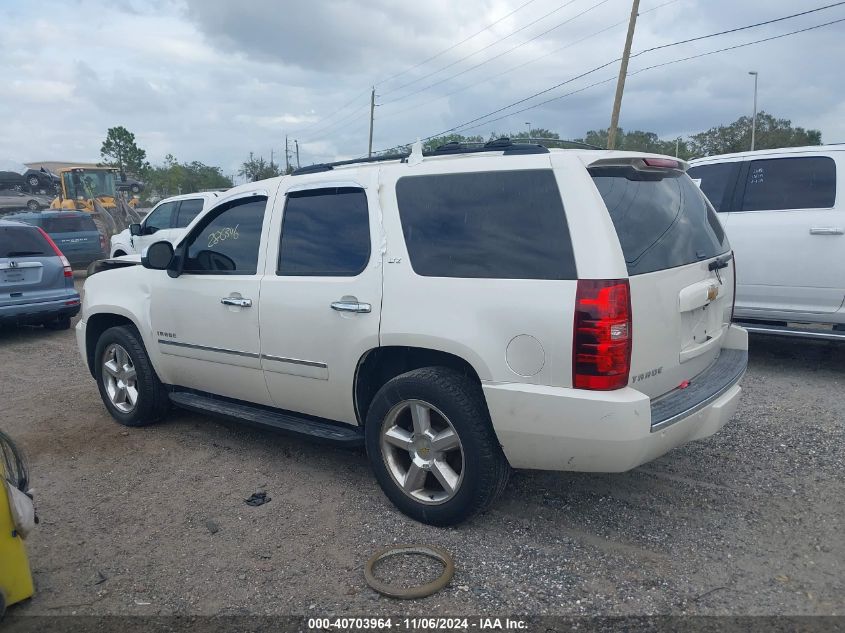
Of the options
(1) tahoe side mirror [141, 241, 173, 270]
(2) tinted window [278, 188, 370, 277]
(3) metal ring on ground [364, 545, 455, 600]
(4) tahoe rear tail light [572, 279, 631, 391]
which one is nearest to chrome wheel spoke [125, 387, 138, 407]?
(1) tahoe side mirror [141, 241, 173, 270]

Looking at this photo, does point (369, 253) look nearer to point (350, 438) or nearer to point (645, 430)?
point (350, 438)

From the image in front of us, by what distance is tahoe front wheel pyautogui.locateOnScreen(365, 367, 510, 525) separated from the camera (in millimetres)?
3307

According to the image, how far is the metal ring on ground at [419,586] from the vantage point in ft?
Result: 9.71

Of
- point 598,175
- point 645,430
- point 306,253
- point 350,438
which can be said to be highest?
point 598,175

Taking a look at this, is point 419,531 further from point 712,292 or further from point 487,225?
point 712,292

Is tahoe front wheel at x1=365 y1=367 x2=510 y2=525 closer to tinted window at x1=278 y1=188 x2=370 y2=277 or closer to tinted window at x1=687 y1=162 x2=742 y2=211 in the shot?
tinted window at x1=278 y1=188 x2=370 y2=277

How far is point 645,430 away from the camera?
300 centimetres

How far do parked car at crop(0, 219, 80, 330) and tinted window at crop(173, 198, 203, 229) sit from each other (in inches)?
119

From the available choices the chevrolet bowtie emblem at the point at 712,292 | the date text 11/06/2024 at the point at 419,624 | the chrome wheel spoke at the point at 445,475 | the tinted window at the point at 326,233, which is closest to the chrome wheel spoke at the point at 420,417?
the chrome wheel spoke at the point at 445,475

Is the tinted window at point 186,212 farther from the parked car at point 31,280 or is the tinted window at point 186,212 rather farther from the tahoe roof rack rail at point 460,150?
the tahoe roof rack rail at point 460,150

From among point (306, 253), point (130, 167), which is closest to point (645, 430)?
point (306, 253)

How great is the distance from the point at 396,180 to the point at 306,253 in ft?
2.46

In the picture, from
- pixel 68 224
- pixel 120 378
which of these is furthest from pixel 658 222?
pixel 68 224

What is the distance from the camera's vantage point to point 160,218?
1299cm
